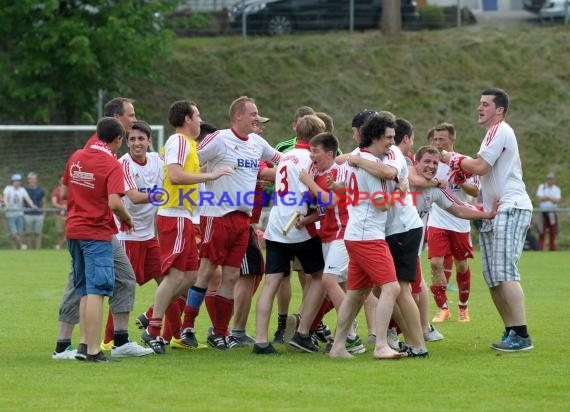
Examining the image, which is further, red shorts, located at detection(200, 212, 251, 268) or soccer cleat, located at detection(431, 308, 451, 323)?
soccer cleat, located at detection(431, 308, 451, 323)

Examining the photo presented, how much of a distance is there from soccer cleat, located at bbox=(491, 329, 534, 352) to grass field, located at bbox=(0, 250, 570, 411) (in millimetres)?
111

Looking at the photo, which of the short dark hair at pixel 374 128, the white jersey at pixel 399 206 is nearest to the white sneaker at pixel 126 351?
the white jersey at pixel 399 206

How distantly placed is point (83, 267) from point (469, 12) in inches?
1236

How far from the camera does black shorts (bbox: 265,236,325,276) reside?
10.4 meters

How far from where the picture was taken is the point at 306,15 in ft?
123

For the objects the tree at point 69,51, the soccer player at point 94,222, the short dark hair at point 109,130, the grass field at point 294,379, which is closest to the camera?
the grass field at point 294,379

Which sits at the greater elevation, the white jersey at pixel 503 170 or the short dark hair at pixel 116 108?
the short dark hair at pixel 116 108

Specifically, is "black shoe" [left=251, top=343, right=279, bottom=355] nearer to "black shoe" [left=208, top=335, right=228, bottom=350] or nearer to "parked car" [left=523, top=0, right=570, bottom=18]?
"black shoe" [left=208, top=335, right=228, bottom=350]

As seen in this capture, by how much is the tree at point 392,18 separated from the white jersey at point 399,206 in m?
27.5

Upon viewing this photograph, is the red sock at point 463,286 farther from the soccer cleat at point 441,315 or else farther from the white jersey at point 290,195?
Answer: the white jersey at point 290,195

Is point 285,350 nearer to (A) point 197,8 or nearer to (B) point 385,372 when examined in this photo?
(B) point 385,372

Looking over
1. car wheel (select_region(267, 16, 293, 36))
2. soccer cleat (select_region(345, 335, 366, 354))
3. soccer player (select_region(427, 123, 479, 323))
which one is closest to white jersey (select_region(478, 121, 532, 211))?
soccer cleat (select_region(345, 335, 366, 354))

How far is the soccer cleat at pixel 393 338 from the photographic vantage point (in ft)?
34.3

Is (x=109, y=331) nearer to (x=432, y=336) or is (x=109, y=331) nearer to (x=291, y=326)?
(x=291, y=326)
